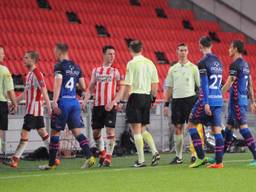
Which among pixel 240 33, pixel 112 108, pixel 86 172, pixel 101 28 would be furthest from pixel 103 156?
pixel 240 33

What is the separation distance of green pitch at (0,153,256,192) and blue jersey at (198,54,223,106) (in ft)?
3.34

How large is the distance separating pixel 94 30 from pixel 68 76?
41.1ft

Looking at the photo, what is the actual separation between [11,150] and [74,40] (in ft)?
26.2

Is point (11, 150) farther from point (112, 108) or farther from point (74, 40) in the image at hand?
point (74, 40)

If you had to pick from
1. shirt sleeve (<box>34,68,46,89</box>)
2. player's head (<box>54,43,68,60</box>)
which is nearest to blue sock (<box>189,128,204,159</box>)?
player's head (<box>54,43,68,60</box>)

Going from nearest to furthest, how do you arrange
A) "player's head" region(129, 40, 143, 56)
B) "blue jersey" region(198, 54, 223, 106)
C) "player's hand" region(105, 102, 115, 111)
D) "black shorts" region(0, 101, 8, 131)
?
"blue jersey" region(198, 54, 223, 106) < "player's head" region(129, 40, 143, 56) < "player's hand" region(105, 102, 115, 111) < "black shorts" region(0, 101, 8, 131)

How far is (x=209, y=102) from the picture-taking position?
11883mm

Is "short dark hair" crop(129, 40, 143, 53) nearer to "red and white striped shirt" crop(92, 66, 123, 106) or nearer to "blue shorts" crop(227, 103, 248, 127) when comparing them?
"red and white striped shirt" crop(92, 66, 123, 106)

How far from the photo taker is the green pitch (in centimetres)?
873

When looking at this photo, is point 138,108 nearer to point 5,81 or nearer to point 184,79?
point 184,79

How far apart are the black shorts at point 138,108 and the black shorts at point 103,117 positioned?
0.50 metres

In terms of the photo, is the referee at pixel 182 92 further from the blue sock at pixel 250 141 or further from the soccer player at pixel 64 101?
the soccer player at pixel 64 101

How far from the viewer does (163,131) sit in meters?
18.6

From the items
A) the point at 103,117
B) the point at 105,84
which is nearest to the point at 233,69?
the point at 105,84
